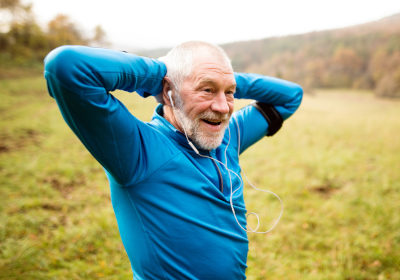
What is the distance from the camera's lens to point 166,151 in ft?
4.24

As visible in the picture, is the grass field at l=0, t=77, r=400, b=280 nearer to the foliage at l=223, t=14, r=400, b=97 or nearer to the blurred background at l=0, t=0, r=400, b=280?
the blurred background at l=0, t=0, r=400, b=280

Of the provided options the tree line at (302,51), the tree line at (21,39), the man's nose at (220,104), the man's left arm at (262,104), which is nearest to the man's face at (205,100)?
the man's nose at (220,104)

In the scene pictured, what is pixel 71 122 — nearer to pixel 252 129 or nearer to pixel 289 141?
pixel 252 129

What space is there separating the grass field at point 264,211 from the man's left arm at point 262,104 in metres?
1.93

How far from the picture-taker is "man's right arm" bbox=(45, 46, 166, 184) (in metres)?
0.93

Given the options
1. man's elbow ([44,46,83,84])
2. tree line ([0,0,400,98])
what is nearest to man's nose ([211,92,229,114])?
man's elbow ([44,46,83,84])

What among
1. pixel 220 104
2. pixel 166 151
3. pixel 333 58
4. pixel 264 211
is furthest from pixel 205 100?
pixel 333 58

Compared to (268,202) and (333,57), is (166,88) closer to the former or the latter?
(268,202)

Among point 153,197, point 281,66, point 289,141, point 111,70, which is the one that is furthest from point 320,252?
point 281,66

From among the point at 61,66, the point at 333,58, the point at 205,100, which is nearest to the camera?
the point at 61,66

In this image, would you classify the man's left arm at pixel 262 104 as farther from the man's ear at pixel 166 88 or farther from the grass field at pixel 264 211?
the grass field at pixel 264 211

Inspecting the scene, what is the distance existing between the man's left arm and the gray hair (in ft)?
1.73

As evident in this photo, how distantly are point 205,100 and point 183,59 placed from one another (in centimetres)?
29

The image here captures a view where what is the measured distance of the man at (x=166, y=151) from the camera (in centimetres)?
100
